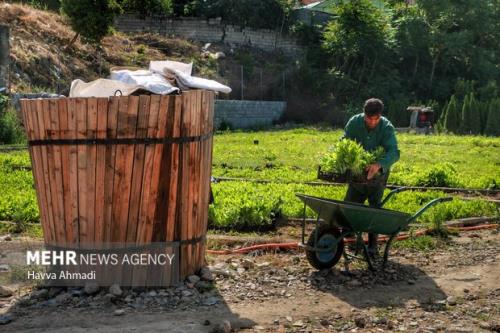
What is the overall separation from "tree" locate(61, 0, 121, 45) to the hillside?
177 centimetres

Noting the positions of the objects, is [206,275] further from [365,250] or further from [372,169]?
[372,169]

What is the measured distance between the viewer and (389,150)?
21.9ft

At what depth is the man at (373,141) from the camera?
6551mm

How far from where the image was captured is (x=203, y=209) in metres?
5.84

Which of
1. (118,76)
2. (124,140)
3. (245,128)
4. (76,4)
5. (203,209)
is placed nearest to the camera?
(124,140)

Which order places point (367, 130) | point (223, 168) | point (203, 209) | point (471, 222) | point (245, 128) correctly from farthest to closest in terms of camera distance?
1. point (245, 128)
2. point (223, 168)
3. point (471, 222)
4. point (367, 130)
5. point (203, 209)

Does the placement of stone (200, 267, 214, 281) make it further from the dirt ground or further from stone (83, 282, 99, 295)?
stone (83, 282, 99, 295)

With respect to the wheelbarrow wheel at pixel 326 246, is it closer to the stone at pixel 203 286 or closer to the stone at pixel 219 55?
the stone at pixel 203 286

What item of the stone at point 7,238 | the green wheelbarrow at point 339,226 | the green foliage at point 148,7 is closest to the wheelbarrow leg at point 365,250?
the green wheelbarrow at point 339,226

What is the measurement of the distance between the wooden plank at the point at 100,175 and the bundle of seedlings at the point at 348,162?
2338 millimetres

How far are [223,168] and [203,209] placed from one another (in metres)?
7.45

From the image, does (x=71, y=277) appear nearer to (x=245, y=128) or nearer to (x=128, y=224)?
(x=128, y=224)

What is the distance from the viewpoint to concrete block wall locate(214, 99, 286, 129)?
83.1ft

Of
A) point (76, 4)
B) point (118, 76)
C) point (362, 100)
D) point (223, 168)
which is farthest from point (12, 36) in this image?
point (118, 76)
